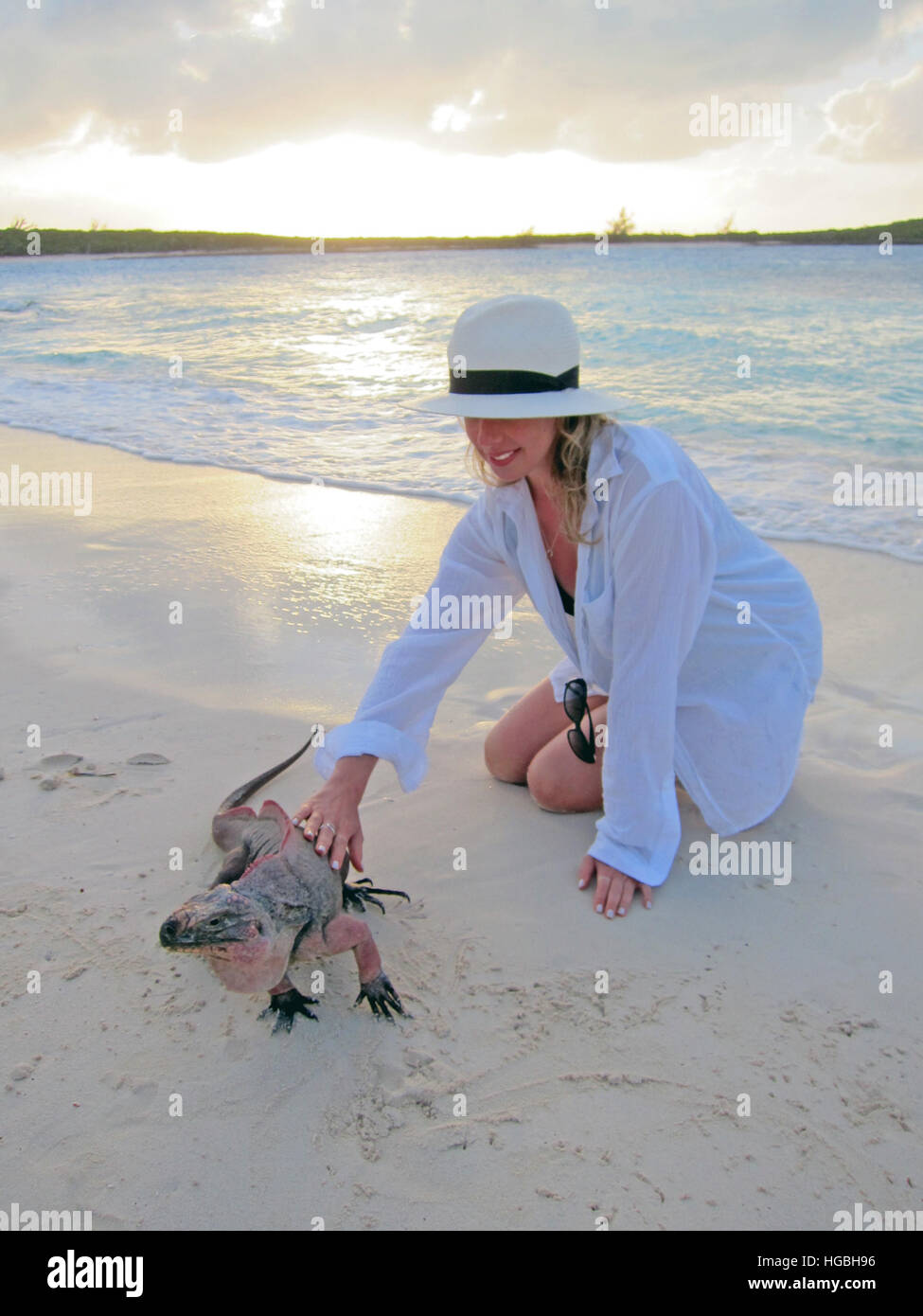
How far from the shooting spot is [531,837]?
2824 mm

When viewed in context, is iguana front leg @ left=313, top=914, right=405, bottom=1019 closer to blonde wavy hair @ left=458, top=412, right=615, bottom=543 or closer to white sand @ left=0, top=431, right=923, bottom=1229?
white sand @ left=0, top=431, right=923, bottom=1229

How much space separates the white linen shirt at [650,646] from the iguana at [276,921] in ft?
0.97

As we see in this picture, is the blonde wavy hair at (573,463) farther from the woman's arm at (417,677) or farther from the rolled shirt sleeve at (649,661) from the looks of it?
the woman's arm at (417,677)

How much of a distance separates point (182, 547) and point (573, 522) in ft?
11.0

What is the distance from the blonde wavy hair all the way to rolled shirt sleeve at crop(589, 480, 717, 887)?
0.38 feet

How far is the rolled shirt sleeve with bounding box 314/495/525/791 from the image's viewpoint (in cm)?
247

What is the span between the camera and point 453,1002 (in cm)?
219

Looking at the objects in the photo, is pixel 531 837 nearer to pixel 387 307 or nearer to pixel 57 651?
pixel 57 651

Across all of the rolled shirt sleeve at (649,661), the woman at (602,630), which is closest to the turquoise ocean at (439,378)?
the woman at (602,630)

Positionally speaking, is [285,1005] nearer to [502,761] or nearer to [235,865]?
[235,865]

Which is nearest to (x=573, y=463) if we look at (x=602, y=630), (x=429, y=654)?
(x=602, y=630)

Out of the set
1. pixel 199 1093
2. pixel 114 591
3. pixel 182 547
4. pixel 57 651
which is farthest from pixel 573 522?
pixel 182 547

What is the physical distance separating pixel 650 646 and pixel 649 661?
4 centimetres

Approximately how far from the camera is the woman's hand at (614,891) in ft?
8.08
